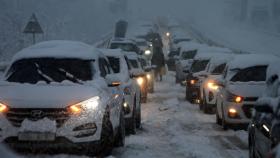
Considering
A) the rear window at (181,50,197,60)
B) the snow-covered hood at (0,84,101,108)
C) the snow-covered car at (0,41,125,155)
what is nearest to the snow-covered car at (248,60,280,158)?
the snow-covered car at (0,41,125,155)

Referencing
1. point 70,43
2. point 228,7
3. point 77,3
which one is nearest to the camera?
point 70,43

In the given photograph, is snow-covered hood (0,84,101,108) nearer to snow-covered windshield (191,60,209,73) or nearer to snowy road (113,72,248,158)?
snowy road (113,72,248,158)

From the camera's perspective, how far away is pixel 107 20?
99.9 meters

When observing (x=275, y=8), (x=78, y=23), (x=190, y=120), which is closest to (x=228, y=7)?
(x=275, y=8)

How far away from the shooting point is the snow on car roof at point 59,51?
36.0 ft

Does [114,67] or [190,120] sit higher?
[114,67]

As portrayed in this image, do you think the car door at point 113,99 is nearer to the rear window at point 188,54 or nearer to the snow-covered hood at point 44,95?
the snow-covered hood at point 44,95

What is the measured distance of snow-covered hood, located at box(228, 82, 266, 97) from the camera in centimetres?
1396

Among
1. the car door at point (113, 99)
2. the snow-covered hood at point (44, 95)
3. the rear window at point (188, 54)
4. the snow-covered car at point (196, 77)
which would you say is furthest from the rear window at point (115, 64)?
the rear window at point (188, 54)

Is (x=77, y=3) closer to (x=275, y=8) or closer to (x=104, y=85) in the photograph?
(x=275, y=8)

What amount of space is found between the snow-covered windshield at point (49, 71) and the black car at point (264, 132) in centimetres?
297

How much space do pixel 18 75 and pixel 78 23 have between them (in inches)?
2902

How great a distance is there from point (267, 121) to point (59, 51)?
477cm

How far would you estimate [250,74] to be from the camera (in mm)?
15398
